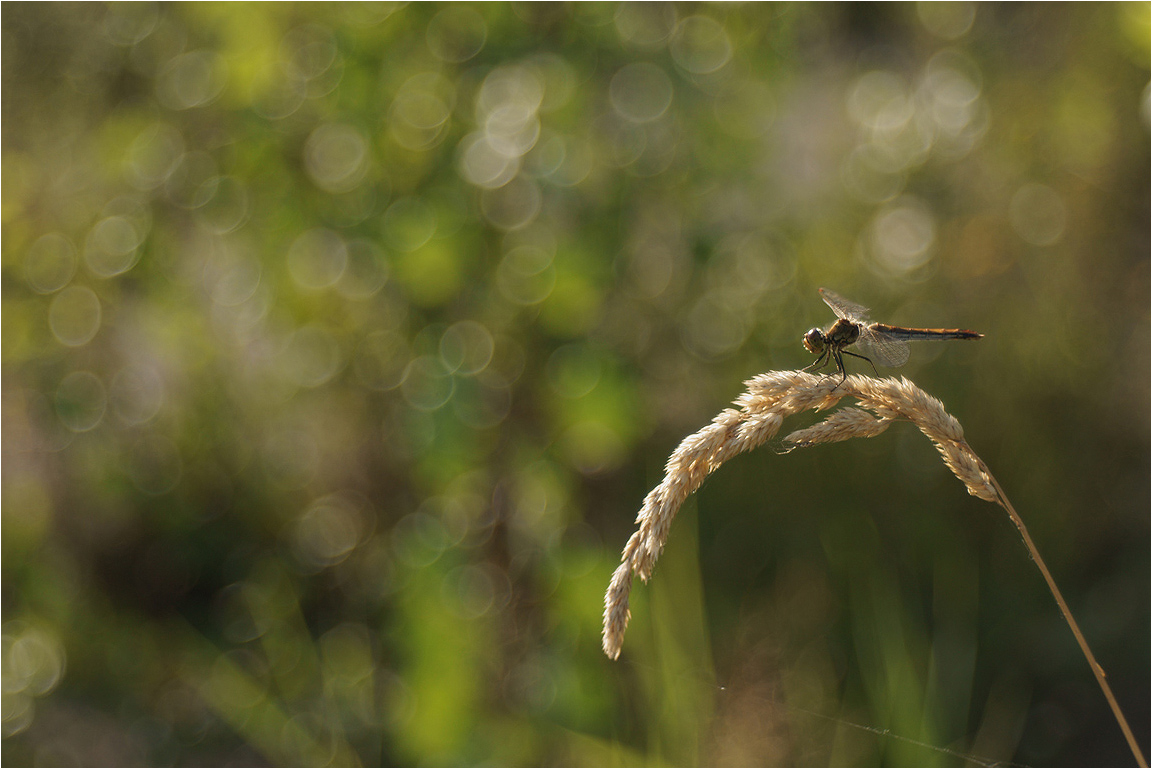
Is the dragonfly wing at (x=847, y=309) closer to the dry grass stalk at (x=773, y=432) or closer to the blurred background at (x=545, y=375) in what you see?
the dry grass stalk at (x=773, y=432)

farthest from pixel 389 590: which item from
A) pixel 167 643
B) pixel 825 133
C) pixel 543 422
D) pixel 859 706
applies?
pixel 825 133

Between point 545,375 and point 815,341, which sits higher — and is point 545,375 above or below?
below

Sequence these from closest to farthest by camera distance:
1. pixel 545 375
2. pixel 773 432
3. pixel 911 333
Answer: pixel 773 432 → pixel 911 333 → pixel 545 375

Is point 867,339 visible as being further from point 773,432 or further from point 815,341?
point 773,432

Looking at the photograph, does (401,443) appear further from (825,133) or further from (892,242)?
(825,133)

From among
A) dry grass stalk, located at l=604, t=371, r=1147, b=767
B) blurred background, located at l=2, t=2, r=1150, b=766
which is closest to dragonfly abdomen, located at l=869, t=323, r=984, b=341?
dry grass stalk, located at l=604, t=371, r=1147, b=767

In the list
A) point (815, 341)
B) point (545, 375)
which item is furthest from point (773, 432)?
point (545, 375)

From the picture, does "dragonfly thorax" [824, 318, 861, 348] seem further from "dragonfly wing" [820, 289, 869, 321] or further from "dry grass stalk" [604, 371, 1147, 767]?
"dry grass stalk" [604, 371, 1147, 767]
